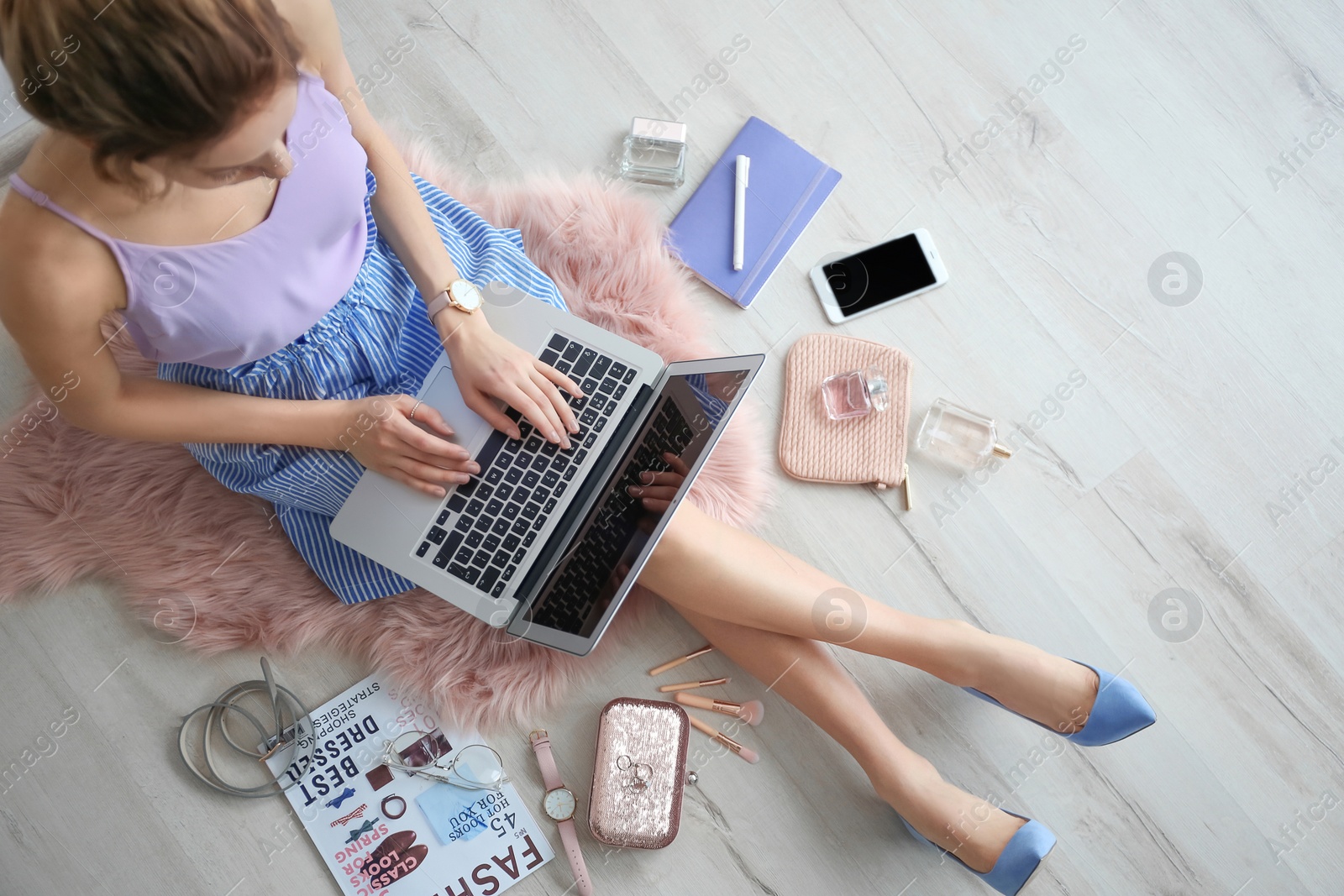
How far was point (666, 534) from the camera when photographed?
1.09 m

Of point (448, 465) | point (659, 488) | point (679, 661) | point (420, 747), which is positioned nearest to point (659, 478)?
point (659, 488)

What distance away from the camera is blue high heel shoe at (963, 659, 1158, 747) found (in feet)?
3.76

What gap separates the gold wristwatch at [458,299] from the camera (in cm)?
102

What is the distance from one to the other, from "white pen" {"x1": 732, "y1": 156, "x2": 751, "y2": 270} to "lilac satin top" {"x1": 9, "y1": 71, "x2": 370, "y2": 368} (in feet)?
1.96

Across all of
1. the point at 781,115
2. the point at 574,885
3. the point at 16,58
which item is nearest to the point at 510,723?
the point at 574,885

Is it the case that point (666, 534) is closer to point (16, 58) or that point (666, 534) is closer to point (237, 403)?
point (237, 403)

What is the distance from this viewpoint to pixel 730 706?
124 cm

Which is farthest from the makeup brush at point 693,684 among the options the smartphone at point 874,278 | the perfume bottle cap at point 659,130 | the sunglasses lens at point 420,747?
the perfume bottle cap at point 659,130

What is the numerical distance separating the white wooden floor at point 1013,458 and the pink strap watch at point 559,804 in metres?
0.03

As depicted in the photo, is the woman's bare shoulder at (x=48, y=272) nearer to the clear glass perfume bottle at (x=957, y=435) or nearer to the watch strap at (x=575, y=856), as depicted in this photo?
the watch strap at (x=575, y=856)

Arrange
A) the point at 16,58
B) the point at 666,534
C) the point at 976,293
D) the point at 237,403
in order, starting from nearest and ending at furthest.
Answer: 1. the point at 16,58
2. the point at 237,403
3. the point at 666,534
4. the point at 976,293

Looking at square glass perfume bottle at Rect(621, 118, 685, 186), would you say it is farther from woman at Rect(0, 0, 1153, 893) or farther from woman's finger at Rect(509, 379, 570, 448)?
woman's finger at Rect(509, 379, 570, 448)

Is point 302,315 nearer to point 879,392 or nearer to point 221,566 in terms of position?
point 221,566

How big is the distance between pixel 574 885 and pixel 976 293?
1132 mm
